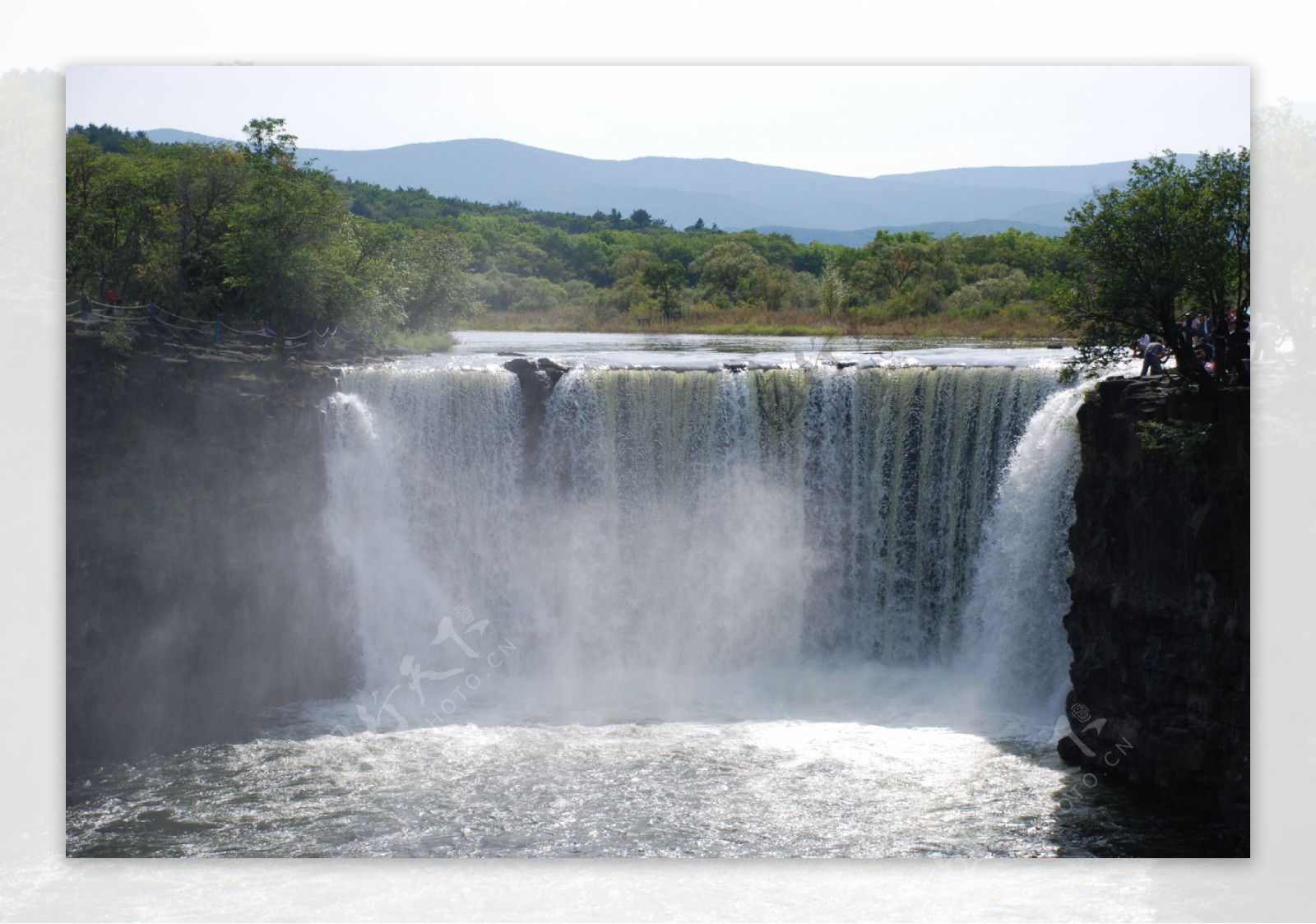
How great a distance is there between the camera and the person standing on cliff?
8.73 m

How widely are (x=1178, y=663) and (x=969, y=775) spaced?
1.55 metres

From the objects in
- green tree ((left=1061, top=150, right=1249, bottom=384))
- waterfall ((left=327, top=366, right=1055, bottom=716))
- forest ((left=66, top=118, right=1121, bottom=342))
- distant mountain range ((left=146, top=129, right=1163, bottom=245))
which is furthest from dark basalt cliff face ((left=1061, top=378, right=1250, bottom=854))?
waterfall ((left=327, top=366, right=1055, bottom=716))

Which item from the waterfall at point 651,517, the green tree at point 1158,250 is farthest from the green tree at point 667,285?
the green tree at point 1158,250

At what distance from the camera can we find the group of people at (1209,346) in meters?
7.83

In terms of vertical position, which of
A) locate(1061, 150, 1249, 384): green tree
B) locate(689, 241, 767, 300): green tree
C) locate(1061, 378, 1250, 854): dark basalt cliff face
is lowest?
locate(1061, 378, 1250, 854): dark basalt cliff face

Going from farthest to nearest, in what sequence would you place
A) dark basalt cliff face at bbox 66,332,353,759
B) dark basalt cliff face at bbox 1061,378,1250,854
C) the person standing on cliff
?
dark basalt cliff face at bbox 66,332,353,759, the person standing on cliff, dark basalt cliff face at bbox 1061,378,1250,854

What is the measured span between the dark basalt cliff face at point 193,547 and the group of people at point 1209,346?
673 centimetres

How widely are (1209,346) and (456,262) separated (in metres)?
6.65

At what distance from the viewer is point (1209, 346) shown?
821cm

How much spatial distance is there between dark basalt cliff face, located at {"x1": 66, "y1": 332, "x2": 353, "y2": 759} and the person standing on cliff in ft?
22.0

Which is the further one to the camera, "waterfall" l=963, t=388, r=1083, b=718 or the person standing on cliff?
"waterfall" l=963, t=388, r=1083, b=718

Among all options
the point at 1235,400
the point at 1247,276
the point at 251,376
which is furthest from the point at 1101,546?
the point at 251,376

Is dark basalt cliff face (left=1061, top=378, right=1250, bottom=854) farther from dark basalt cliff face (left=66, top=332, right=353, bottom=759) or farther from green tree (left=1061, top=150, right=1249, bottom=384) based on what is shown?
dark basalt cliff face (left=66, top=332, right=353, bottom=759)

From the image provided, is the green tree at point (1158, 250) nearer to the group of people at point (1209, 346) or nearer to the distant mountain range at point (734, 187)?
the group of people at point (1209, 346)
